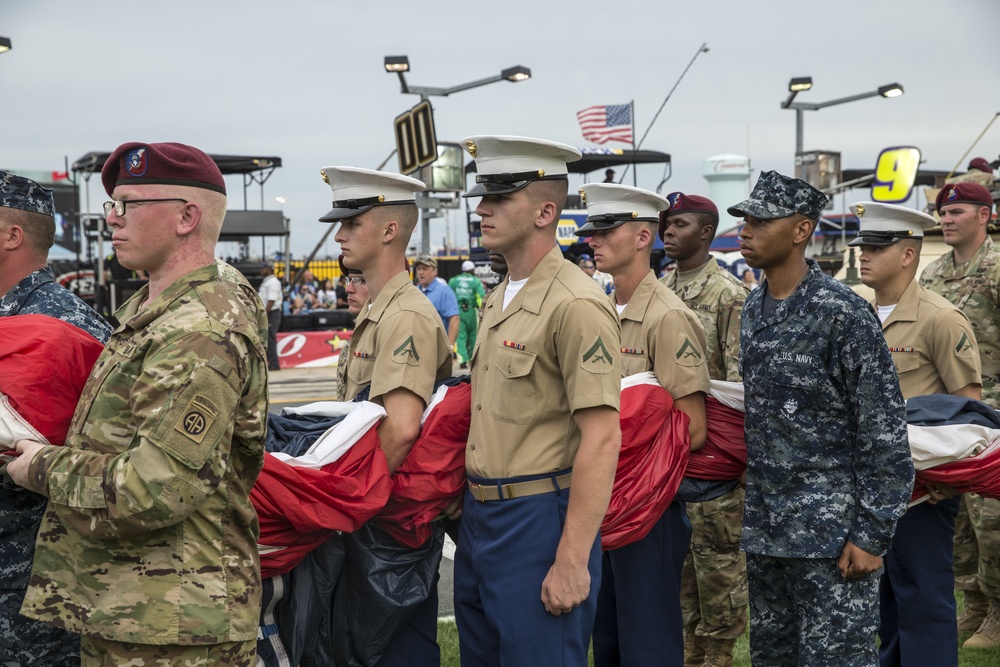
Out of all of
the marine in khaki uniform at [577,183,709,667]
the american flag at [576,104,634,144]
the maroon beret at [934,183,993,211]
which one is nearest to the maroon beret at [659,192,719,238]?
the marine in khaki uniform at [577,183,709,667]

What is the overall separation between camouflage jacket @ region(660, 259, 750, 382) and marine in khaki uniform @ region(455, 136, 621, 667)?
2.32 metres

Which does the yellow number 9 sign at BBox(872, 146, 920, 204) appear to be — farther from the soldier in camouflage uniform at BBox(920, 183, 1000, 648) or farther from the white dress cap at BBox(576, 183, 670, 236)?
the white dress cap at BBox(576, 183, 670, 236)

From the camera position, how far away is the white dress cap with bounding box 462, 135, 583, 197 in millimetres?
3293

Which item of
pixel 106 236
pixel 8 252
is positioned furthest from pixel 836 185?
pixel 8 252

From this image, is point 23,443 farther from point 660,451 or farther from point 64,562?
point 660,451

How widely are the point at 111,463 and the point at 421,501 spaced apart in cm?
145

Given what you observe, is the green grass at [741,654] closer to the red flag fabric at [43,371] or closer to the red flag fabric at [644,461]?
the red flag fabric at [644,461]

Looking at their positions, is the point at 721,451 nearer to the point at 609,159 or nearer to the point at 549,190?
the point at 549,190

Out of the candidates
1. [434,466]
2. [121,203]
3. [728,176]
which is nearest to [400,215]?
[434,466]

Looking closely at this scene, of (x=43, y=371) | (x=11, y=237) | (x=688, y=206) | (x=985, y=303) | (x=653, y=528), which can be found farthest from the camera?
(x=985, y=303)

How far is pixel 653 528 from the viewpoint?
409cm

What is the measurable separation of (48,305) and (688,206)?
12.0 ft

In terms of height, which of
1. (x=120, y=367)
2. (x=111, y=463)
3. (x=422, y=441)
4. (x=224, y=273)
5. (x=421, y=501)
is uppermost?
(x=224, y=273)

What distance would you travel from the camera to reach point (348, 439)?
3.49 metres
